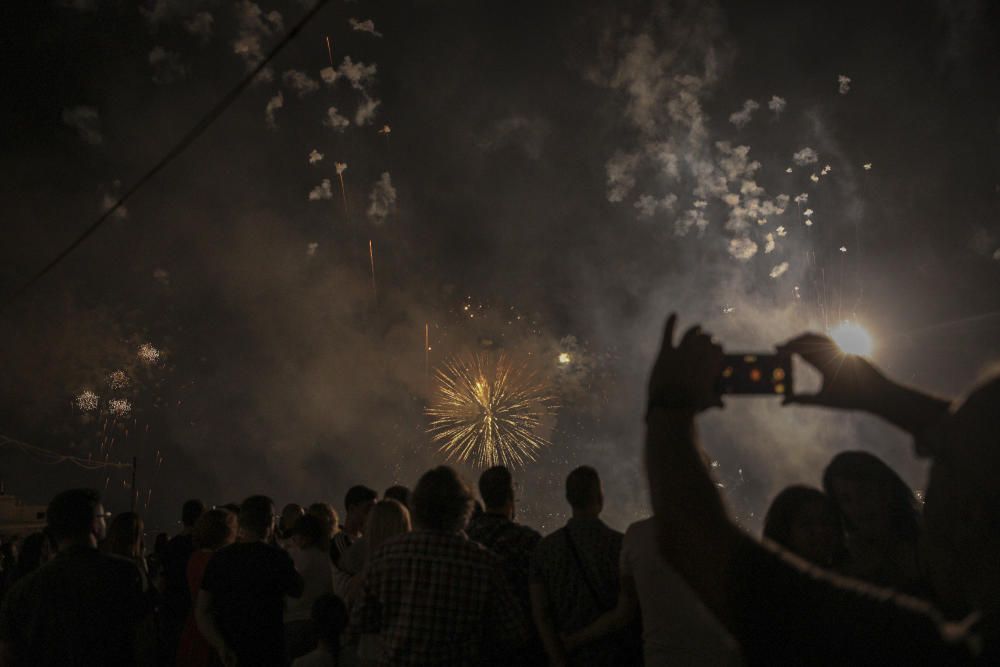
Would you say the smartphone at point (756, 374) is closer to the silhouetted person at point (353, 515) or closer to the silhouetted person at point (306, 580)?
the silhouetted person at point (306, 580)

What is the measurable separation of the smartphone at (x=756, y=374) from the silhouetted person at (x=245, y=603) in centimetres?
442

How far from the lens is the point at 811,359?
1744 mm

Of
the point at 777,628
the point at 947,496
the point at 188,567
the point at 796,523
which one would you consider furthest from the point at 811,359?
the point at 188,567

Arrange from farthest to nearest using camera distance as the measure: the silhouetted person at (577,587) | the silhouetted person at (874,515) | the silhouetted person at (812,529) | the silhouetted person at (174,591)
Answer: the silhouetted person at (174,591), the silhouetted person at (577,587), the silhouetted person at (812,529), the silhouetted person at (874,515)

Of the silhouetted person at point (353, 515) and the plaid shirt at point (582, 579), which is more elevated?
the silhouetted person at point (353, 515)

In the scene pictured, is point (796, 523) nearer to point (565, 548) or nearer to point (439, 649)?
point (565, 548)

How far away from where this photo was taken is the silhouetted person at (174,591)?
248 inches

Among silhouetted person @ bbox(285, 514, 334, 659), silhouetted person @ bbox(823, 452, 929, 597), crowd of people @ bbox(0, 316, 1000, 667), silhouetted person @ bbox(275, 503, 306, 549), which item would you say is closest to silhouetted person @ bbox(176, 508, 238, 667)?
crowd of people @ bbox(0, 316, 1000, 667)

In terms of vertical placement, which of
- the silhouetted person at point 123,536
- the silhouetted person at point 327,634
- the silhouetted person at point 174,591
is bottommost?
the silhouetted person at point 327,634

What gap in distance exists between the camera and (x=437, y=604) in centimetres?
368

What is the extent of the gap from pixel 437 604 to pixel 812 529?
6.47ft

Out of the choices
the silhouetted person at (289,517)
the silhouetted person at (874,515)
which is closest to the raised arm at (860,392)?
the silhouetted person at (874,515)

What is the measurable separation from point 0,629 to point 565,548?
11.6 ft

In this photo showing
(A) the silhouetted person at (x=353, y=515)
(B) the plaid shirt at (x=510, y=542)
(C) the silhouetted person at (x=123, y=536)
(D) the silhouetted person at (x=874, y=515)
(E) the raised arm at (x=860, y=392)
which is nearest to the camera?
(E) the raised arm at (x=860, y=392)
